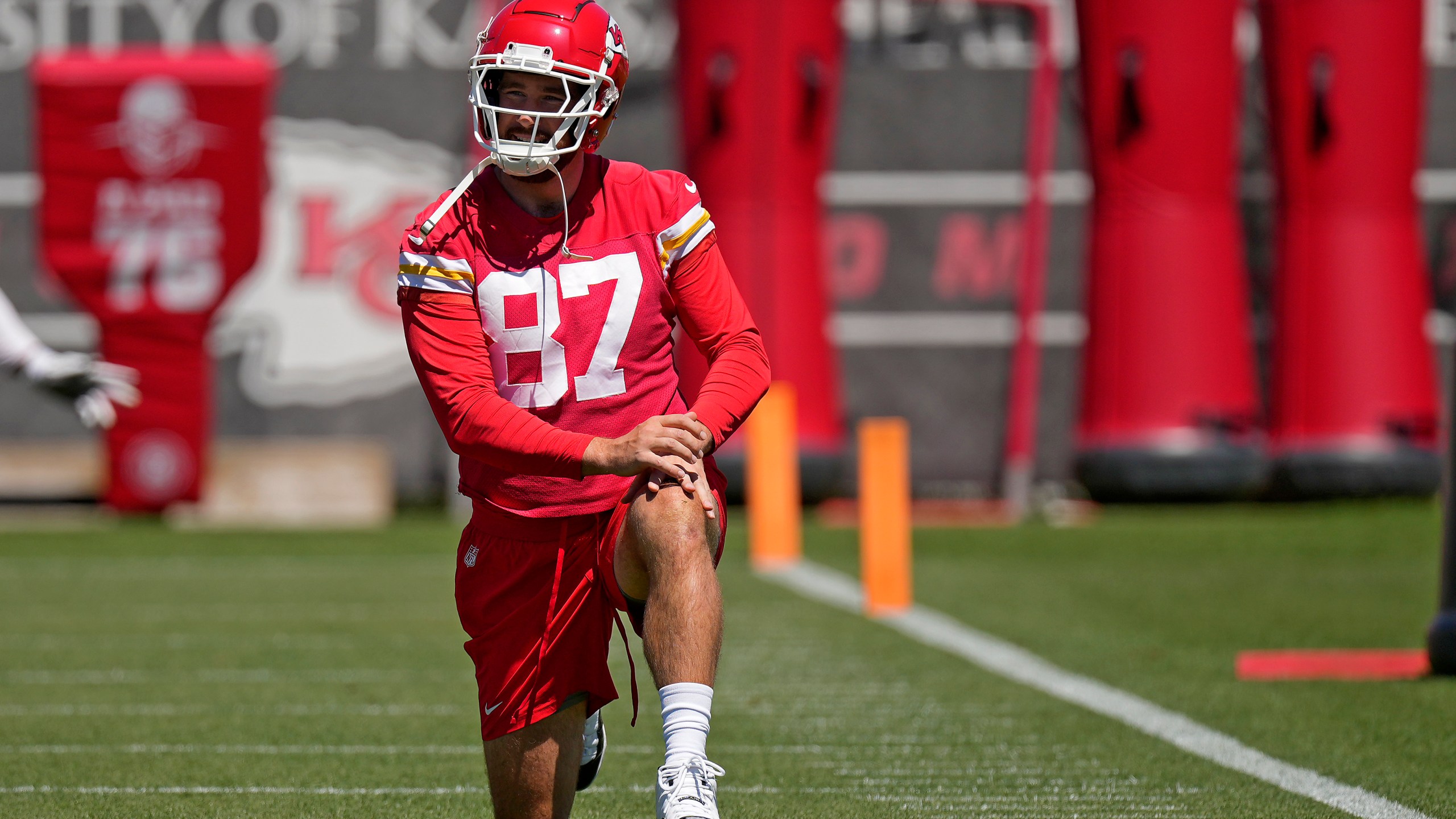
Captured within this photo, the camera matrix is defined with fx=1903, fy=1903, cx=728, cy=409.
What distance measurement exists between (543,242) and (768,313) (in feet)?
38.5

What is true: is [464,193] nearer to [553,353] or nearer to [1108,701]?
[553,353]

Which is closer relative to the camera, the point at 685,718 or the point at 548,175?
the point at 685,718

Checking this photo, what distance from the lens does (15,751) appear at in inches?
219

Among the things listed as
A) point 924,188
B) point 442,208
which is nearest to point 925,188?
point 924,188

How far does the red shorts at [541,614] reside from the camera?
3.90 metres

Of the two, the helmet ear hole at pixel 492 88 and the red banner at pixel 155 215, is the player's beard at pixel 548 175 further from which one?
the red banner at pixel 155 215

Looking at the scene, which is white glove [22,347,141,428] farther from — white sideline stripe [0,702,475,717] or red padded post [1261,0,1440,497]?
red padded post [1261,0,1440,497]

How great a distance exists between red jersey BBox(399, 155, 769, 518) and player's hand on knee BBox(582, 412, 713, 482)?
0.11 meters

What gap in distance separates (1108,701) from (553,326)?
3180 millimetres

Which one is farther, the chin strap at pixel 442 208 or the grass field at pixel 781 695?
the grass field at pixel 781 695

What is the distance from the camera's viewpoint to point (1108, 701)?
251 inches

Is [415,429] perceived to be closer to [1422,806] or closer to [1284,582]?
[1284,582]

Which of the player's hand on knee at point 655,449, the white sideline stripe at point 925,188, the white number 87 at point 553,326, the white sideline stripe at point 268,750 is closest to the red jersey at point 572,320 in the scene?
the white number 87 at point 553,326

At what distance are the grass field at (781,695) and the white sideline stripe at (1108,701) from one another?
0.08 meters
